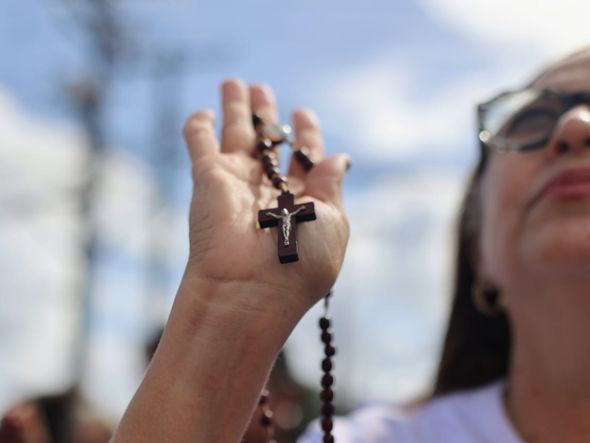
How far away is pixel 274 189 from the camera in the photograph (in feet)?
6.09

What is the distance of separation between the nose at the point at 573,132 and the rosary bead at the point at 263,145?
2.59ft

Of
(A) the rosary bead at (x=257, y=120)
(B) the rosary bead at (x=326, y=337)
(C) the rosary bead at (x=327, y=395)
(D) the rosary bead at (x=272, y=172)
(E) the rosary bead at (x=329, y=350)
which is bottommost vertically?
(C) the rosary bead at (x=327, y=395)

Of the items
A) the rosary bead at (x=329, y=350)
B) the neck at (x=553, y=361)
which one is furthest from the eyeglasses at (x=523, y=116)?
the rosary bead at (x=329, y=350)

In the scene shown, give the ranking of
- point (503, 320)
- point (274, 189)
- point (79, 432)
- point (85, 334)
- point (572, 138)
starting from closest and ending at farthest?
point (274, 189) → point (572, 138) → point (503, 320) → point (79, 432) → point (85, 334)

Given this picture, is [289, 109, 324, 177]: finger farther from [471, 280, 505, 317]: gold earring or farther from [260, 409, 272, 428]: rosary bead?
[471, 280, 505, 317]: gold earring

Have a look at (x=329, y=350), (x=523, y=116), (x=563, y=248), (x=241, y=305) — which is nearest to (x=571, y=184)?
(x=563, y=248)

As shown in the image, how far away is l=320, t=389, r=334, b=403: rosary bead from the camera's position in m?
1.81

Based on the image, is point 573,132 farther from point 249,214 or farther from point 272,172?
point 249,214

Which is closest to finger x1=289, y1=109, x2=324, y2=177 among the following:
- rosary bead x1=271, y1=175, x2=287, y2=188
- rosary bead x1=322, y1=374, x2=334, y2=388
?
rosary bead x1=271, y1=175, x2=287, y2=188

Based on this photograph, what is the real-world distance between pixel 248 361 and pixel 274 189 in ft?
1.58

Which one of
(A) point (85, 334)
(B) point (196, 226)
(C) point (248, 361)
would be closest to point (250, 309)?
(C) point (248, 361)

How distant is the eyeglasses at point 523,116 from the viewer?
2.30 m

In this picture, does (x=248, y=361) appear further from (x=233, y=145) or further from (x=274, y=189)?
(x=233, y=145)

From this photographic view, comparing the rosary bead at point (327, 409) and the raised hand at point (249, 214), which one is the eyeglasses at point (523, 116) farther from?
the rosary bead at point (327, 409)
